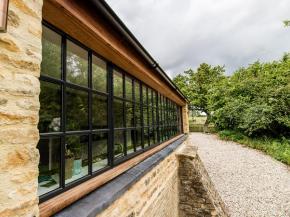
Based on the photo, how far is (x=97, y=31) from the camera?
75.7 inches

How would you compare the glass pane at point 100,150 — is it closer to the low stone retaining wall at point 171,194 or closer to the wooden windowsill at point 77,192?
the wooden windowsill at point 77,192

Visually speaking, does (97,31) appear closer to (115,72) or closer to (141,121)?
(115,72)

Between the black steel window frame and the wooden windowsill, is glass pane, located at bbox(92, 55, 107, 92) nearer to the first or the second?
the black steel window frame

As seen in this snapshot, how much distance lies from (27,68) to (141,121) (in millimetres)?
2910

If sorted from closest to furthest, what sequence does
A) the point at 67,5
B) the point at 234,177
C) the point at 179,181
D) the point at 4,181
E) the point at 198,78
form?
1. the point at 4,181
2. the point at 67,5
3. the point at 179,181
4. the point at 234,177
5. the point at 198,78

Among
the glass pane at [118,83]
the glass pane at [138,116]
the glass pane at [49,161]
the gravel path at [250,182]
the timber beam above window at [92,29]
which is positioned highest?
the timber beam above window at [92,29]

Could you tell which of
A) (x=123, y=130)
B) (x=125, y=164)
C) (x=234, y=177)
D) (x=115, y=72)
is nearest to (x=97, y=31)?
(x=115, y=72)

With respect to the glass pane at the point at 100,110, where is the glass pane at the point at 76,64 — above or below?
above

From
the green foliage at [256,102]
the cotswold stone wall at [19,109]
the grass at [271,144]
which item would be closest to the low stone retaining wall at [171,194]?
the cotswold stone wall at [19,109]

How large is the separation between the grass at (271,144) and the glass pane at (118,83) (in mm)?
11239

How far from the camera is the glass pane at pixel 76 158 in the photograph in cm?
192

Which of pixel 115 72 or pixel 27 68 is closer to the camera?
pixel 27 68

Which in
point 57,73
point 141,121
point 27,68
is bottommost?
point 141,121

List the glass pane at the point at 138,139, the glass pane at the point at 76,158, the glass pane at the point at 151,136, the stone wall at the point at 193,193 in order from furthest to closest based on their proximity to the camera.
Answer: the stone wall at the point at 193,193
the glass pane at the point at 151,136
the glass pane at the point at 138,139
the glass pane at the point at 76,158
